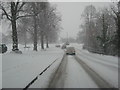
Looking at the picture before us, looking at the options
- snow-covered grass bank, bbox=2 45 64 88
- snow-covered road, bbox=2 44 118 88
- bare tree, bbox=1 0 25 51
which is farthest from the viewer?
bare tree, bbox=1 0 25 51

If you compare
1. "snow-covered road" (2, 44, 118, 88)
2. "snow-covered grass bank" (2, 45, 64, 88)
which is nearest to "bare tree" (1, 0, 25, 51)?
"snow-covered grass bank" (2, 45, 64, 88)

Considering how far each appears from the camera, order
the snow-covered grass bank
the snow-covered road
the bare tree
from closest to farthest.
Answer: the snow-covered road → the snow-covered grass bank → the bare tree

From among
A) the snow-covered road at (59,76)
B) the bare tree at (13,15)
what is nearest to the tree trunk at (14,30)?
the bare tree at (13,15)

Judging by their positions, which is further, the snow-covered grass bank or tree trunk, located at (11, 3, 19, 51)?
tree trunk, located at (11, 3, 19, 51)

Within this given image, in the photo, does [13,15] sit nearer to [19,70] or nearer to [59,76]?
[19,70]

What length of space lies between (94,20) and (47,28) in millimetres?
20286

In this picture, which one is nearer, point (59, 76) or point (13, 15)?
point (59, 76)

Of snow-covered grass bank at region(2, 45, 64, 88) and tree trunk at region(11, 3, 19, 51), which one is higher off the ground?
tree trunk at region(11, 3, 19, 51)

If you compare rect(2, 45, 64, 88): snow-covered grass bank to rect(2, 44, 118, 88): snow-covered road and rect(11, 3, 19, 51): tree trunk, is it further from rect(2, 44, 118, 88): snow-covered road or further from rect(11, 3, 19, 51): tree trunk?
rect(11, 3, 19, 51): tree trunk

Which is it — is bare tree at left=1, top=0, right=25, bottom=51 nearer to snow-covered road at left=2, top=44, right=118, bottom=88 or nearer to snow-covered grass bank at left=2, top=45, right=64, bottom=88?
snow-covered grass bank at left=2, top=45, right=64, bottom=88

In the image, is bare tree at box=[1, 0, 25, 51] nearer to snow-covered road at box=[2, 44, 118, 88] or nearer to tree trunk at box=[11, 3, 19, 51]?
tree trunk at box=[11, 3, 19, 51]

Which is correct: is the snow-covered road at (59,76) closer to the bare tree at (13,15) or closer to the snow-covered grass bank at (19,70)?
the snow-covered grass bank at (19,70)

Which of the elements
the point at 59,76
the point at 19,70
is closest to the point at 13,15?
the point at 19,70

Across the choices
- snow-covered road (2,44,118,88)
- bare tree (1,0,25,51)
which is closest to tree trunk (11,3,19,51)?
bare tree (1,0,25,51)
